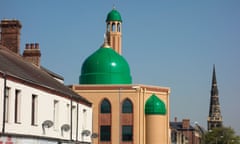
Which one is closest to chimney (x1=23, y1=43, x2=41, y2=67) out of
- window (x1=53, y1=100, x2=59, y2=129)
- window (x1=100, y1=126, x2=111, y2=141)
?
window (x1=53, y1=100, x2=59, y2=129)

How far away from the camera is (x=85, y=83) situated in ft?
261

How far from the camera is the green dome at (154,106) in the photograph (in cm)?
7462

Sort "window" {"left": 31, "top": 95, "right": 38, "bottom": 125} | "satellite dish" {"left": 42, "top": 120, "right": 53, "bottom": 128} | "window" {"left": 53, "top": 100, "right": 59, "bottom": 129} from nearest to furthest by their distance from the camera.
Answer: "window" {"left": 31, "top": 95, "right": 38, "bottom": 125} → "satellite dish" {"left": 42, "top": 120, "right": 53, "bottom": 128} → "window" {"left": 53, "top": 100, "right": 59, "bottom": 129}

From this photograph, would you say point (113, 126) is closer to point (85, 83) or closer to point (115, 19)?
point (85, 83)

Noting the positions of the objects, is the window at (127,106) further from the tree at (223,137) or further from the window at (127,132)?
the tree at (223,137)

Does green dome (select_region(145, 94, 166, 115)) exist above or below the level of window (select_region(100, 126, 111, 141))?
above

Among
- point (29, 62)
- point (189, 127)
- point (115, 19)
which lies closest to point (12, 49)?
point (29, 62)

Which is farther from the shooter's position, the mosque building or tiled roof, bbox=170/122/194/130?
tiled roof, bbox=170/122/194/130

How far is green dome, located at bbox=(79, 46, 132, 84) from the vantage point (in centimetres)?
7819

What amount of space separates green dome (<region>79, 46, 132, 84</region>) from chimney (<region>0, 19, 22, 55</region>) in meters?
38.5

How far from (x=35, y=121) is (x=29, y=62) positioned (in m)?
10.4

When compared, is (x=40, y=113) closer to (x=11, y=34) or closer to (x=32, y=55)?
(x=11, y=34)

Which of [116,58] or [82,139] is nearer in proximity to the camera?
[82,139]

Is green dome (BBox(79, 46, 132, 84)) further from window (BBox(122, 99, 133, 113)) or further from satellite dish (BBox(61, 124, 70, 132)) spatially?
satellite dish (BBox(61, 124, 70, 132))
